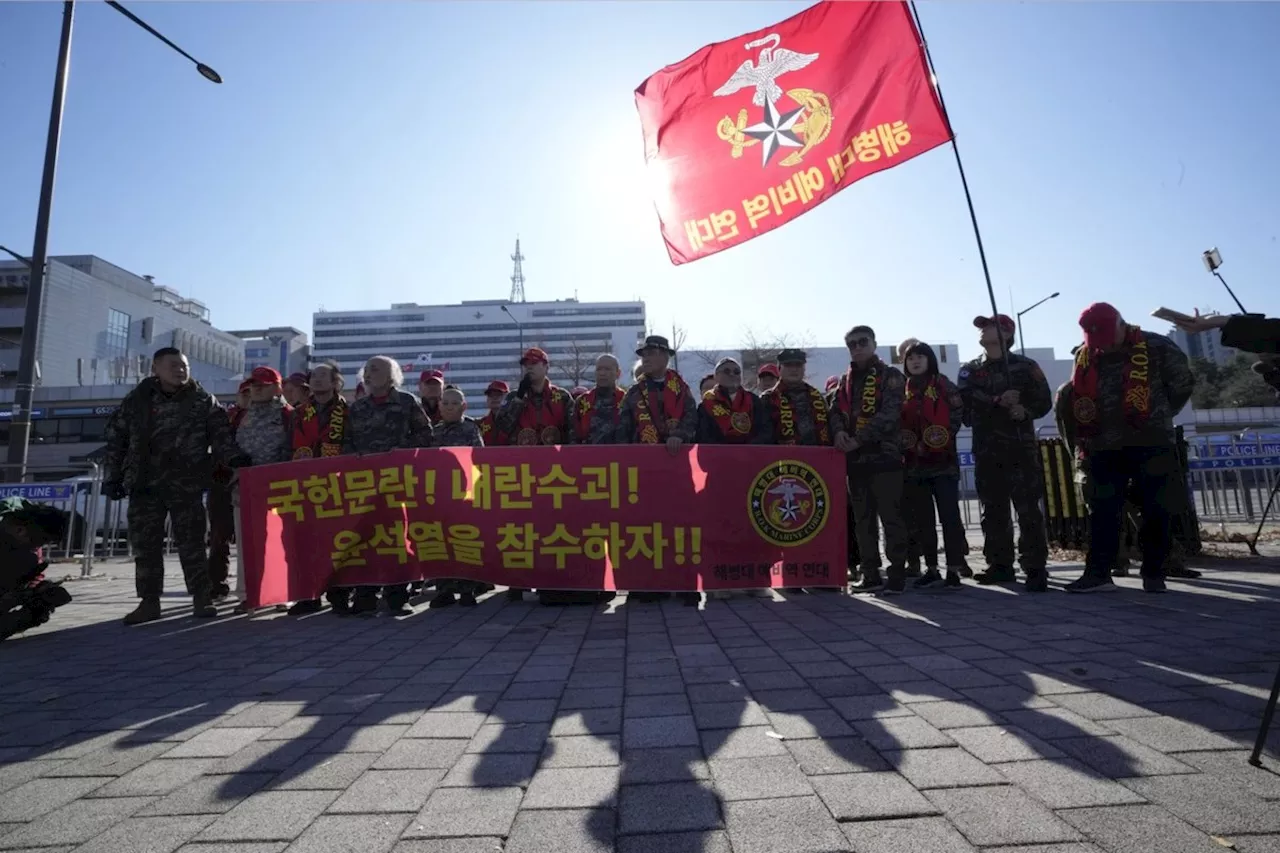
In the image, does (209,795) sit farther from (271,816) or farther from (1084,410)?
(1084,410)

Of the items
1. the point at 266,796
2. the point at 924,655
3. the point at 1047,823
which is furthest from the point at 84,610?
the point at 1047,823

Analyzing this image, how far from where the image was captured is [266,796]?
2053mm

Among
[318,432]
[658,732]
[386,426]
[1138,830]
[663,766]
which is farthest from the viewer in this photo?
[318,432]

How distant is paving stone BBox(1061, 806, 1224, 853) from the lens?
61.9 inches

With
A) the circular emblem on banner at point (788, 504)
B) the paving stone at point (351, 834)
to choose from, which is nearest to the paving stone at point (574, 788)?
the paving stone at point (351, 834)

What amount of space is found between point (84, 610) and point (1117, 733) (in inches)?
304

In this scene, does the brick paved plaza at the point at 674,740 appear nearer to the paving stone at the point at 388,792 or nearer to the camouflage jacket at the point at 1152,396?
the paving stone at the point at 388,792

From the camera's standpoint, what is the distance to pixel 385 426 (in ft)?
19.4

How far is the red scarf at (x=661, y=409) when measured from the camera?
585 cm

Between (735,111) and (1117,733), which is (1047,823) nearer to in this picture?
(1117,733)

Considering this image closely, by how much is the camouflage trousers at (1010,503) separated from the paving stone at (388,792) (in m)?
4.94

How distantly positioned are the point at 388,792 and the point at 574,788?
559mm

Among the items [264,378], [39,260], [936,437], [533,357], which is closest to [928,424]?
[936,437]

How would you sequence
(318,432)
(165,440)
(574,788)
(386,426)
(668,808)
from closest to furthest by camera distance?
(668,808) < (574,788) < (165,440) < (386,426) < (318,432)
